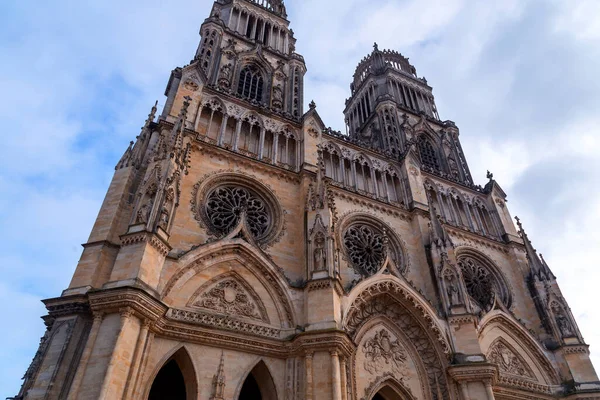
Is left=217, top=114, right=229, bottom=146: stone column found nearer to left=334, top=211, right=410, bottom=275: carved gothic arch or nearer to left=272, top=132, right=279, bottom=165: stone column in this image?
left=272, top=132, right=279, bottom=165: stone column

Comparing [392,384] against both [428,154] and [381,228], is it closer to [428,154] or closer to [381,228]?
[381,228]

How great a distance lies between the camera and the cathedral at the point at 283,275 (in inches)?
469

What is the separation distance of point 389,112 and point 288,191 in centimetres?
1482

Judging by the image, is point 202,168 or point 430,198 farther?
point 430,198

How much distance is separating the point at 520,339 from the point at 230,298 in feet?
45.3

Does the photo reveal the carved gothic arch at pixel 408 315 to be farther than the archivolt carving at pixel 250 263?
Yes

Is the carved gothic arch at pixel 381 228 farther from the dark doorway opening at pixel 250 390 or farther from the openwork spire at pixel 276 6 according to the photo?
the openwork spire at pixel 276 6

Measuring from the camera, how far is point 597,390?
17.6 m

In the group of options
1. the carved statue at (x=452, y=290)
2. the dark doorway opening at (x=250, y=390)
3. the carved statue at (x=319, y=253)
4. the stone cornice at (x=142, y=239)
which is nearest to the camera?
the stone cornice at (x=142, y=239)

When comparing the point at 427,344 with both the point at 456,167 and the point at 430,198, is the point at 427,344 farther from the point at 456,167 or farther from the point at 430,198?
the point at 456,167

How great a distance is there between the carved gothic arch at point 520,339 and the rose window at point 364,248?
5.30 m

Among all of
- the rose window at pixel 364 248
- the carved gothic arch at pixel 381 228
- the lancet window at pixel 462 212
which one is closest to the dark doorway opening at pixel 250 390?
the rose window at pixel 364 248

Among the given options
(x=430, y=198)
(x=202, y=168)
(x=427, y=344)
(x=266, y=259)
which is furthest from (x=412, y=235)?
(x=202, y=168)

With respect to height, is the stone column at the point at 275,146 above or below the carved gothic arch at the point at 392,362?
above
